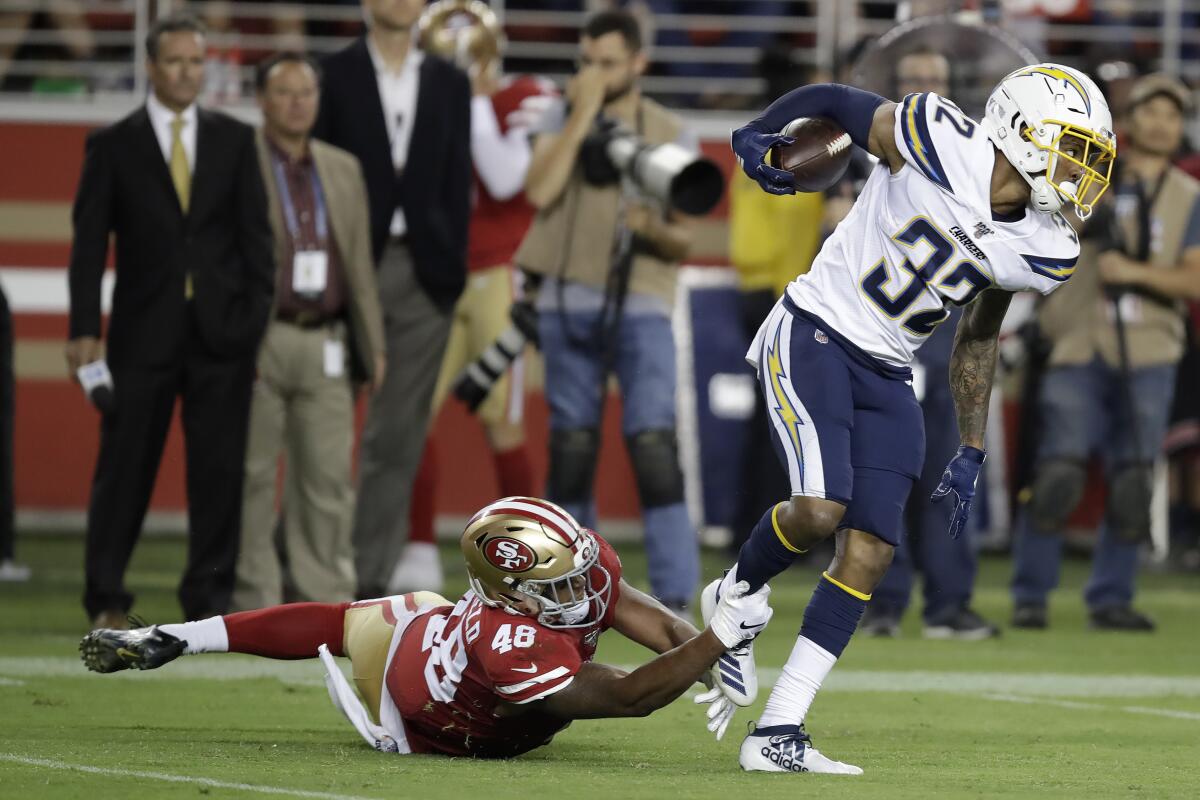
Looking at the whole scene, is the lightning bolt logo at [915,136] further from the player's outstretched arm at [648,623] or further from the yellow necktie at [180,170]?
the yellow necktie at [180,170]

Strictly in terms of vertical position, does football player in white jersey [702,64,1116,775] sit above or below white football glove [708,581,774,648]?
above

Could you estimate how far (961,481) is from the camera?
621 cm

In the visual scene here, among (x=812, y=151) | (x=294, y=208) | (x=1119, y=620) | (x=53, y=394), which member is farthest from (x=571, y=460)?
(x=53, y=394)

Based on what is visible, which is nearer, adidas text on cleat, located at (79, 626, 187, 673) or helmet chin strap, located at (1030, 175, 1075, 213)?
helmet chin strap, located at (1030, 175, 1075, 213)

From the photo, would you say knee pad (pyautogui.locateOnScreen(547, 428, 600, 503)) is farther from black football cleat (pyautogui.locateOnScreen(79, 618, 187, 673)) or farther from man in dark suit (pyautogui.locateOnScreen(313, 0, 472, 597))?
black football cleat (pyautogui.locateOnScreen(79, 618, 187, 673))

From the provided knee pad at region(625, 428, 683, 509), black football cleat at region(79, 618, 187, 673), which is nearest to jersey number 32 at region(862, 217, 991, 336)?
black football cleat at region(79, 618, 187, 673)

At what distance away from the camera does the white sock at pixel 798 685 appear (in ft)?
19.2

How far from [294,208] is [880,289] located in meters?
4.19

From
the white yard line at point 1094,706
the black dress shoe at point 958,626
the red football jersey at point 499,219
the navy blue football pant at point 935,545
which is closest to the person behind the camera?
the white yard line at point 1094,706

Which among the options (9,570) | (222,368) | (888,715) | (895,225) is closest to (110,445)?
(222,368)

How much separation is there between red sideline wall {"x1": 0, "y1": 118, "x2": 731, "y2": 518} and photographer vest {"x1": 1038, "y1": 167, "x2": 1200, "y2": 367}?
13.2 ft

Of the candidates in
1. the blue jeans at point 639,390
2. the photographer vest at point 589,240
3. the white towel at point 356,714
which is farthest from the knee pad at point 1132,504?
the white towel at point 356,714

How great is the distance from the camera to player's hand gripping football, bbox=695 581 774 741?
5.70 m

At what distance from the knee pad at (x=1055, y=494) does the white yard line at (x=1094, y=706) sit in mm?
2473
